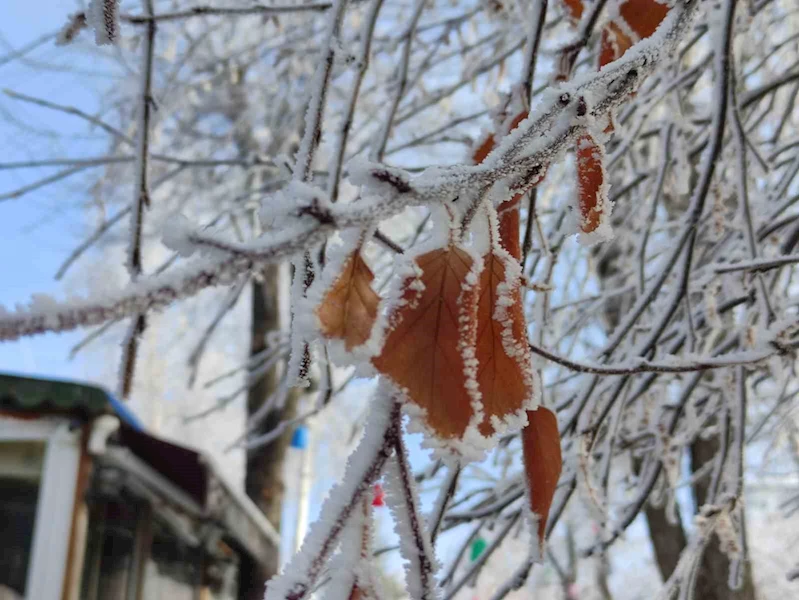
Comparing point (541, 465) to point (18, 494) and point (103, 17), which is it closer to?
point (103, 17)

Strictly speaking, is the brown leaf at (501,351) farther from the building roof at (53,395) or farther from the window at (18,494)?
the window at (18,494)

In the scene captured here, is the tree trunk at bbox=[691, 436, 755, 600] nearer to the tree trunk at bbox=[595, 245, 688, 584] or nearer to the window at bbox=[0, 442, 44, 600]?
the tree trunk at bbox=[595, 245, 688, 584]

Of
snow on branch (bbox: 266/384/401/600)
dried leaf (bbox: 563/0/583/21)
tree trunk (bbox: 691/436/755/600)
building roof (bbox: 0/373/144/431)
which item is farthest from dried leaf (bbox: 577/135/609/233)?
building roof (bbox: 0/373/144/431)

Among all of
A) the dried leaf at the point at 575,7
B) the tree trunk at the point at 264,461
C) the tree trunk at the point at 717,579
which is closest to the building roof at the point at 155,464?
the tree trunk at the point at 264,461

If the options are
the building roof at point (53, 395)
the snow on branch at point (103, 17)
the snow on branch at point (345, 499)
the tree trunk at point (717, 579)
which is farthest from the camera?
the building roof at point (53, 395)

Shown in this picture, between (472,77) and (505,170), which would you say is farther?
(472,77)

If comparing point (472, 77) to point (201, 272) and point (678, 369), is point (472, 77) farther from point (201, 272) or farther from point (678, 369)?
point (201, 272)

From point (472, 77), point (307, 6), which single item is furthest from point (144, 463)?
point (307, 6)
